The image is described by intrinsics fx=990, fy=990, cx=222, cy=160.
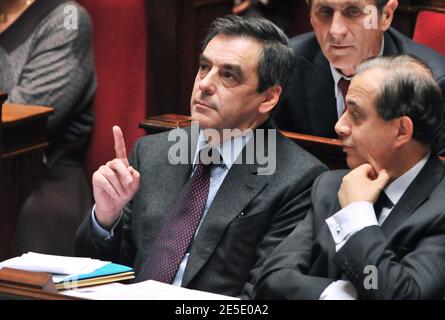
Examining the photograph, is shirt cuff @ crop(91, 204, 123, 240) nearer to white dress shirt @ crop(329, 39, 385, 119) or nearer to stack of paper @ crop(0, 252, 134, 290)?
stack of paper @ crop(0, 252, 134, 290)

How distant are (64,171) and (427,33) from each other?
893 mm

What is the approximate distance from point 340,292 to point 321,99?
60cm

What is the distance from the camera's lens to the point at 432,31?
210cm

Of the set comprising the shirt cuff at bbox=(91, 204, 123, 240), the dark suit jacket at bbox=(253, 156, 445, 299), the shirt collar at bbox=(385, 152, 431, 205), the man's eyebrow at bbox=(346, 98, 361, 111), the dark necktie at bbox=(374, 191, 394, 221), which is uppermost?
the man's eyebrow at bbox=(346, 98, 361, 111)

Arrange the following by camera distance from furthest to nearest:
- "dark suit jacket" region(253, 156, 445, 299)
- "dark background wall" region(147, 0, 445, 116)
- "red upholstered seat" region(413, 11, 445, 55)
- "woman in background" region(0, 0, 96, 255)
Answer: "dark background wall" region(147, 0, 445, 116) → "woman in background" region(0, 0, 96, 255) → "red upholstered seat" region(413, 11, 445, 55) → "dark suit jacket" region(253, 156, 445, 299)

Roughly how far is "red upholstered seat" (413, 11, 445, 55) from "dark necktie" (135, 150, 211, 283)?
0.70 metres

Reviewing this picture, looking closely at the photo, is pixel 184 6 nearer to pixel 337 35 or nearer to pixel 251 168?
pixel 337 35

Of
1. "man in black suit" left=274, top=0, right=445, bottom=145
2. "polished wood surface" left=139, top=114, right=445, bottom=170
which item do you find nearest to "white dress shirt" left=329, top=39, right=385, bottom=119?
"man in black suit" left=274, top=0, right=445, bottom=145

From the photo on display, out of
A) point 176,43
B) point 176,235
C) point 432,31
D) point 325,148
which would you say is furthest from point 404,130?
point 176,43

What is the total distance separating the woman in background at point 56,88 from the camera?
2279 millimetres

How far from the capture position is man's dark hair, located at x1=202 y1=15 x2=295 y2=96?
1707 millimetres

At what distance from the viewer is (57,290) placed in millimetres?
1419

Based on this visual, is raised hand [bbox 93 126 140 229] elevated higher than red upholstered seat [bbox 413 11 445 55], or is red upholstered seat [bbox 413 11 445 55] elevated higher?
red upholstered seat [bbox 413 11 445 55]

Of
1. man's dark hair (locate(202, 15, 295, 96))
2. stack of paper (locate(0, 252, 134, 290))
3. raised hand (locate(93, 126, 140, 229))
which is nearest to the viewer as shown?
stack of paper (locate(0, 252, 134, 290))
